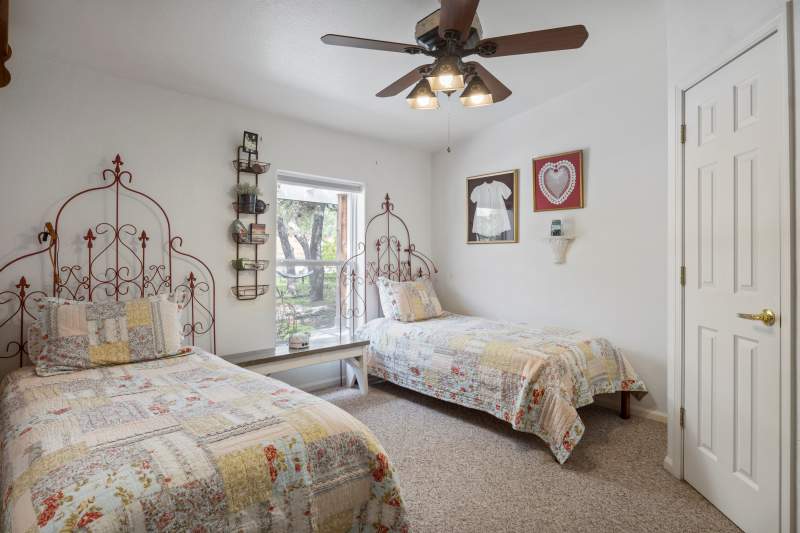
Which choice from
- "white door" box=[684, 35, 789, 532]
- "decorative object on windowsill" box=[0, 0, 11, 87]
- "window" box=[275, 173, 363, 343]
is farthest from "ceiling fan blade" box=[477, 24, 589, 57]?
"window" box=[275, 173, 363, 343]

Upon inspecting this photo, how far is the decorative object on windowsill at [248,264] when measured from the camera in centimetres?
327

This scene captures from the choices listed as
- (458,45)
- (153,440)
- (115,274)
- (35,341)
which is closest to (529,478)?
(153,440)

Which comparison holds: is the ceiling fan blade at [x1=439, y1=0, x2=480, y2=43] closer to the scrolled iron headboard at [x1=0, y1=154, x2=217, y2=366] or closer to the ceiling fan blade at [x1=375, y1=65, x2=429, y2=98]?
the ceiling fan blade at [x1=375, y1=65, x2=429, y2=98]

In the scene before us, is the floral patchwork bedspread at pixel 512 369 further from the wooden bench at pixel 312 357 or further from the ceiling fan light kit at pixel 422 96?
the ceiling fan light kit at pixel 422 96

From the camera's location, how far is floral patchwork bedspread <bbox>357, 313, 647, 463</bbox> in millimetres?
2514

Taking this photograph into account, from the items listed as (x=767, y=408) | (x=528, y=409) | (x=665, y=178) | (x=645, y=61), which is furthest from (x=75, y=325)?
(x=645, y=61)

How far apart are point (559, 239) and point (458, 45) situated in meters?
2.14

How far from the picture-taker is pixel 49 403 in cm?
167

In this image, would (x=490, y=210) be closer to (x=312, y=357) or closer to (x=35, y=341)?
(x=312, y=357)

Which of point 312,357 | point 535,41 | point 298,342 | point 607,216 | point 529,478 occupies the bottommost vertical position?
point 529,478

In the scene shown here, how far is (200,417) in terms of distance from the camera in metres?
1.53

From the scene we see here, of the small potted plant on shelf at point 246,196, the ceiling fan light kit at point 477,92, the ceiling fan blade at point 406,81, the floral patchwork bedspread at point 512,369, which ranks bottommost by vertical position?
the floral patchwork bedspread at point 512,369

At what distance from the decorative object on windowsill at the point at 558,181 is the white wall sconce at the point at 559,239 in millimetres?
166

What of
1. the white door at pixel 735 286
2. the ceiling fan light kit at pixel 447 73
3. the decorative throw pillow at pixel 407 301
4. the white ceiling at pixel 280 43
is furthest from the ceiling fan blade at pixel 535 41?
the decorative throw pillow at pixel 407 301
